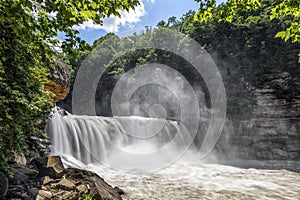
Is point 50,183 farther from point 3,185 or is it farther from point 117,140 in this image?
point 117,140

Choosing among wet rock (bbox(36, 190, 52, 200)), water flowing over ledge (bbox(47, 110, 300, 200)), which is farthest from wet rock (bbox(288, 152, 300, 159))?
wet rock (bbox(36, 190, 52, 200))

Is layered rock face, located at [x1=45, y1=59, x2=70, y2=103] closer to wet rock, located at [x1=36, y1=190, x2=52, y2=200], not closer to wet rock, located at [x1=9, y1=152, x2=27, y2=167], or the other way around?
wet rock, located at [x1=9, y1=152, x2=27, y2=167]

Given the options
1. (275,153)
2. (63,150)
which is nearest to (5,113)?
(63,150)

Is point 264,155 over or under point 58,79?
under

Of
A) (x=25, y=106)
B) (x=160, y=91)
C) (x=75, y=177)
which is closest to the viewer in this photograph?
(x=25, y=106)

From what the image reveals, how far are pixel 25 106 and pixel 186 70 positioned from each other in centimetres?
2088

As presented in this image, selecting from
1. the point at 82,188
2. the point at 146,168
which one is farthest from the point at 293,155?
the point at 82,188

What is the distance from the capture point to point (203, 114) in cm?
1967

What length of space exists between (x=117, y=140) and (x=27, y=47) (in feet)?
34.9

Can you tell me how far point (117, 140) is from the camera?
1376 centimetres

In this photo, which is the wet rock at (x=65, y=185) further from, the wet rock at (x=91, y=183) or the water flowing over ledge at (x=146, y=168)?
the water flowing over ledge at (x=146, y=168)

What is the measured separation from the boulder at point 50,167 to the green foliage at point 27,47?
1.24m

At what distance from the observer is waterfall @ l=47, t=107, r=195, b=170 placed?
1064 centimetres

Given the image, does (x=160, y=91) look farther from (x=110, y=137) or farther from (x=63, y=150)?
(x=63, y=150)
